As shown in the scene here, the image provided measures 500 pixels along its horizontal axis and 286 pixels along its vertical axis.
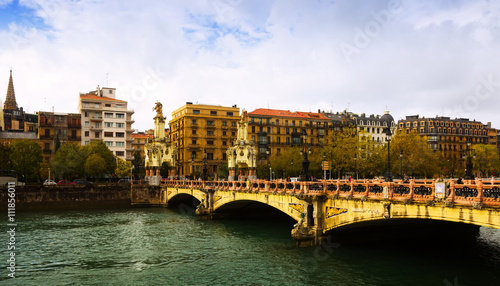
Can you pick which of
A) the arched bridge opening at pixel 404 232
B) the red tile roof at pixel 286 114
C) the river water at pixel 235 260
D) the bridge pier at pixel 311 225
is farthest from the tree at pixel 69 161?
the arched bridge opening at pixel 404 232

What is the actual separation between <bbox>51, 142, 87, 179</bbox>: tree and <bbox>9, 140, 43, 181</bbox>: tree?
3001mm

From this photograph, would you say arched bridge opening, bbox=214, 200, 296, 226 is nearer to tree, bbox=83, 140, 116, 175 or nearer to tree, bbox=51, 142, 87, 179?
tree, bbox=83, 140, 116, 175

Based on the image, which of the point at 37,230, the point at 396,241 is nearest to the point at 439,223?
the point at 396,241

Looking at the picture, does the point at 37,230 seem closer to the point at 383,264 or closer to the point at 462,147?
the point at 383,264

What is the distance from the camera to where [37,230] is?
140 feet

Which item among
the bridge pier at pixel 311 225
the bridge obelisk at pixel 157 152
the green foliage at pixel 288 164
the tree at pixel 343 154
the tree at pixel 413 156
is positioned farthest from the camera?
the green foliage at pixel 288 164

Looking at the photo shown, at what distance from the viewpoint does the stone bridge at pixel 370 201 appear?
18.2 meters

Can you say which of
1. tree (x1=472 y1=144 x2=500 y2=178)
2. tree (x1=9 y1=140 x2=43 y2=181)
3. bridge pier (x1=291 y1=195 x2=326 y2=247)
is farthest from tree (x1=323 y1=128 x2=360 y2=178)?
tree (x1=9 y1=140 x2=43 y2=181)

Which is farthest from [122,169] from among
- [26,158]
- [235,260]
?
[235,260]

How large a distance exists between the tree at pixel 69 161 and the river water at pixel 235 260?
37.6 meters

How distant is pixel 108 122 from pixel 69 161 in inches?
986

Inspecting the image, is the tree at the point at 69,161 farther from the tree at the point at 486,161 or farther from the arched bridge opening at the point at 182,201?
the tree at the point at 486,161

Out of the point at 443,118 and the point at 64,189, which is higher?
the point at 443,118

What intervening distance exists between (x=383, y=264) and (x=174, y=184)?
46.1 meters
